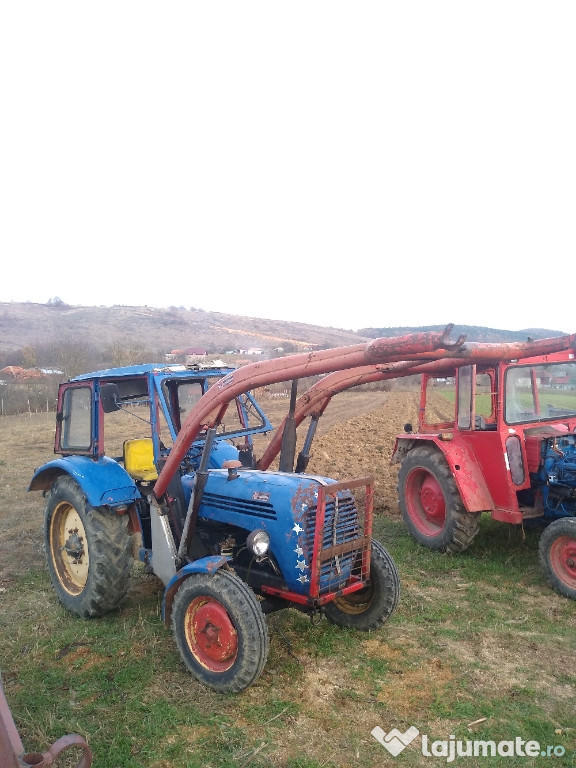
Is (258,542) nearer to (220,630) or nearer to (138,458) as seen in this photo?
(220,630)

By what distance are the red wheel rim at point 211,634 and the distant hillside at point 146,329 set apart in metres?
49.9

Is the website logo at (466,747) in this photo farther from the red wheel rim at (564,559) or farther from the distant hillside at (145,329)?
the distant hillside at (145,329)

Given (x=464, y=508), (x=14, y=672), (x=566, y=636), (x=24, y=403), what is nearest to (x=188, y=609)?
(x=14, y=672)

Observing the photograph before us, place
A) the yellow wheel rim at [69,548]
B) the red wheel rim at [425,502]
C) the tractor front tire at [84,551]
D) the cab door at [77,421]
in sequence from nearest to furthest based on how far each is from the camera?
1. the tractor front tire at [84,551]
2. the yellow wheel rim at [69,548]
3. the cab door at [77,421]
4. the red wheel rim at [425,502]

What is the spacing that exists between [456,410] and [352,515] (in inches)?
104

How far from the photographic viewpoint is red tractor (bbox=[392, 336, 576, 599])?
5363 millimetres

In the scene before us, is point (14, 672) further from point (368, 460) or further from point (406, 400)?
point (406, 400)

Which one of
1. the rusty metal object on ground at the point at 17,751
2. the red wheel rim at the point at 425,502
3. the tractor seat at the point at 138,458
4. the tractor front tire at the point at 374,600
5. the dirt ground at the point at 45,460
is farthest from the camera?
the dirt ground at the point at 45,460

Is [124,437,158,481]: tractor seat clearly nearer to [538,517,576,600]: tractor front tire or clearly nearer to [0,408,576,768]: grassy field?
[0,408,576,768]: grassy field

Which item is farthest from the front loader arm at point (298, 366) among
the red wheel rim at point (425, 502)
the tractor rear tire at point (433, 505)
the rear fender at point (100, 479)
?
the red wheel rim at point (425, 502)

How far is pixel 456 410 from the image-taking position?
20.3ft

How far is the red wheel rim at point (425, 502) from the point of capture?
637cm

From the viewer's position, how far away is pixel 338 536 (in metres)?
3.91

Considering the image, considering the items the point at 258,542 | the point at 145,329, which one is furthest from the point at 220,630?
the point at 145,329
